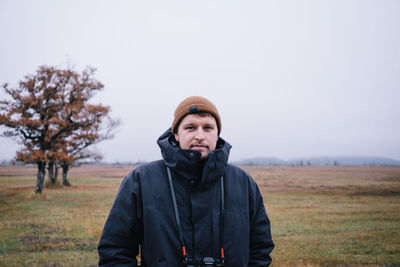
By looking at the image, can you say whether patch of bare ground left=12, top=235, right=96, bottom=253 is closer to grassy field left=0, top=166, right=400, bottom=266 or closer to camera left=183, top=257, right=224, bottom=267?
grassy field left=0, top=166, right=400, bottom=266

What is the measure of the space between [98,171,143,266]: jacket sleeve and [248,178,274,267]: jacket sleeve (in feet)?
3.06

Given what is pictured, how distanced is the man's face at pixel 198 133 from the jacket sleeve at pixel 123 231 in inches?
21.0

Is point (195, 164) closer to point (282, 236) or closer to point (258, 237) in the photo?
point (258, 237)

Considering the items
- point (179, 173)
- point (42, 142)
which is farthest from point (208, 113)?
A: point (42, 142)

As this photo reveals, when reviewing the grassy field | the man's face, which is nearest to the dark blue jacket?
the man's face

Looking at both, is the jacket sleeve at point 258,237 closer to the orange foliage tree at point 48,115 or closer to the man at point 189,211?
the man at point 189,211

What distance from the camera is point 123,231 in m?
1.85

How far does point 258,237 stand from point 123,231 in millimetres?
1110

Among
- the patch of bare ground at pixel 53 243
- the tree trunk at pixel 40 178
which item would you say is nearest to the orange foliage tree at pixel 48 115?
the tree trunk at pixel 40 178

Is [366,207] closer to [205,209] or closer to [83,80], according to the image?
[205,209]

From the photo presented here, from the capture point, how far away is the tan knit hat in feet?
6.89

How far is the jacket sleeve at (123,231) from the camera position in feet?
6.00

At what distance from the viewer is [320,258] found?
742 centimetres

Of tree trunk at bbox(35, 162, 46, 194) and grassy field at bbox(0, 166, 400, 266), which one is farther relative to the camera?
tree trunk at bbox(35, 162, 46, 194)
